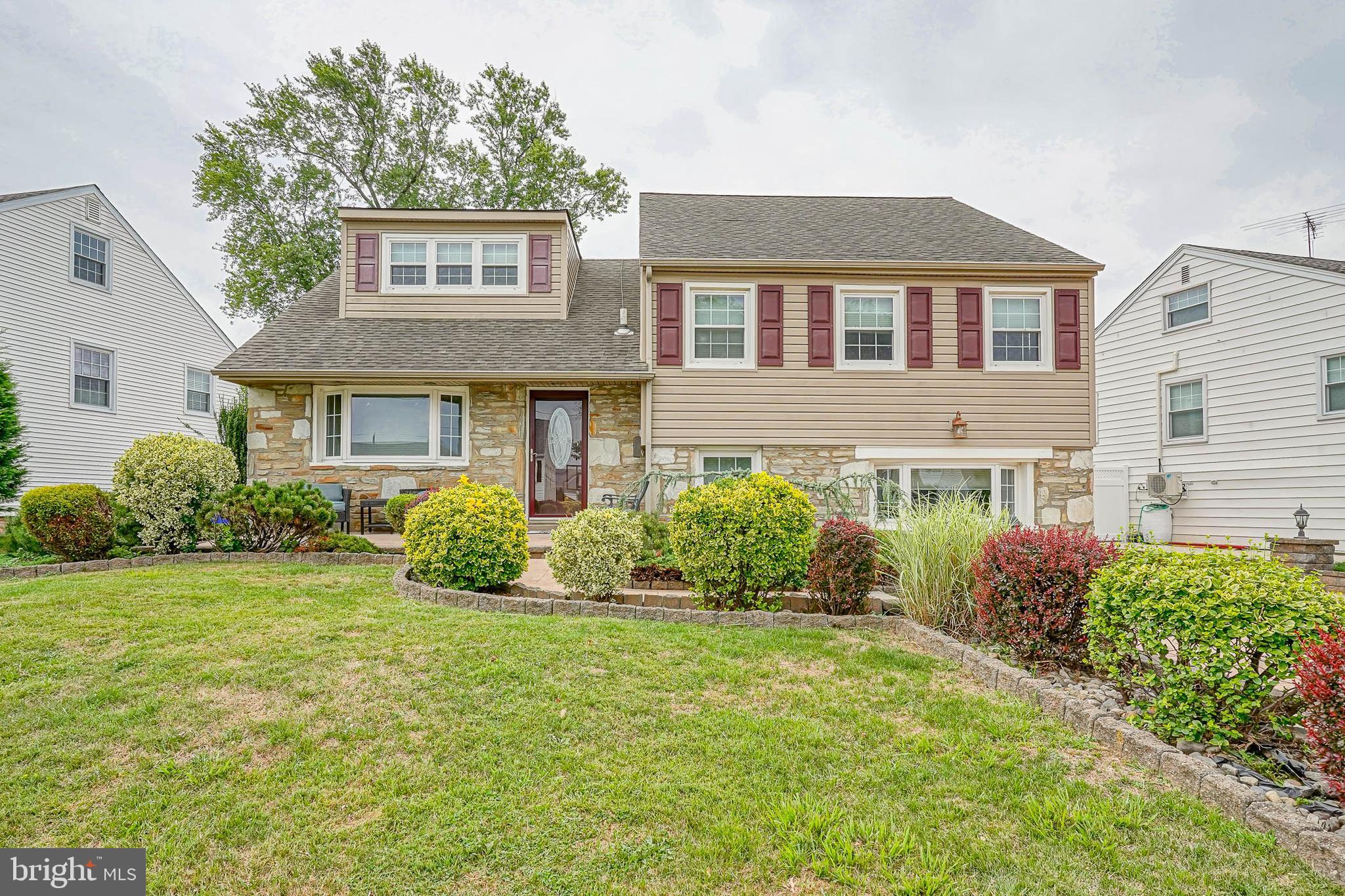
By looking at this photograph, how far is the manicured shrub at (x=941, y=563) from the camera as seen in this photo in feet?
16.6

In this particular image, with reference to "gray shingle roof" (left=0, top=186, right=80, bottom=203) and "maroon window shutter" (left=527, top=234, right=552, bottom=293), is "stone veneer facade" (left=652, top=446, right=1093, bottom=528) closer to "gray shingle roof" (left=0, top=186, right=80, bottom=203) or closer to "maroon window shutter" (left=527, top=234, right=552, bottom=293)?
"maroon window shutter" (left=527, top=234, right=552, bottom=293)

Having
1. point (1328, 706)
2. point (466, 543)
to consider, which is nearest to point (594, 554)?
point (466, 543)

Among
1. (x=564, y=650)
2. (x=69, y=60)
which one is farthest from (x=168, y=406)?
(x=564, y=650)

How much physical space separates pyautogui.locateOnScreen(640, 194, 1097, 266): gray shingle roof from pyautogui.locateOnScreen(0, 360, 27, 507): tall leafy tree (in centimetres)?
1030

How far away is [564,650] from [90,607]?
3.65 metres

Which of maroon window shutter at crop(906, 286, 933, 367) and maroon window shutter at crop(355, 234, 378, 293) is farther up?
maroon window shutter at crop(355, 234, 378, 293)

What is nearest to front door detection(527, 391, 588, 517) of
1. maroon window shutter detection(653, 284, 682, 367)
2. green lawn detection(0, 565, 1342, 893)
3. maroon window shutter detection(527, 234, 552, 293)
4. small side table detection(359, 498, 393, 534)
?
maroon window shutter detection(653, 284, 682, 367)

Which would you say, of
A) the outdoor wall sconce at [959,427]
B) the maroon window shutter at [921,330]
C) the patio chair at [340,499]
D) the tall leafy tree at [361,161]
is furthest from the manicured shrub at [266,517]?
the tall leafy tree at [361,161]

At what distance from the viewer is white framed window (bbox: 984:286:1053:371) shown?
35.2 feet

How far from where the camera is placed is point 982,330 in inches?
421

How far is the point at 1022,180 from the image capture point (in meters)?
14.3

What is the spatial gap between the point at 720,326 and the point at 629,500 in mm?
3205

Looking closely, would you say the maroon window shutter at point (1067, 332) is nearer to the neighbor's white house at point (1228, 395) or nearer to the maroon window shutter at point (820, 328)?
the neighbor's white house at point (1228, 395)

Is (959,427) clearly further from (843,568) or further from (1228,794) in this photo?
(1228,794)
